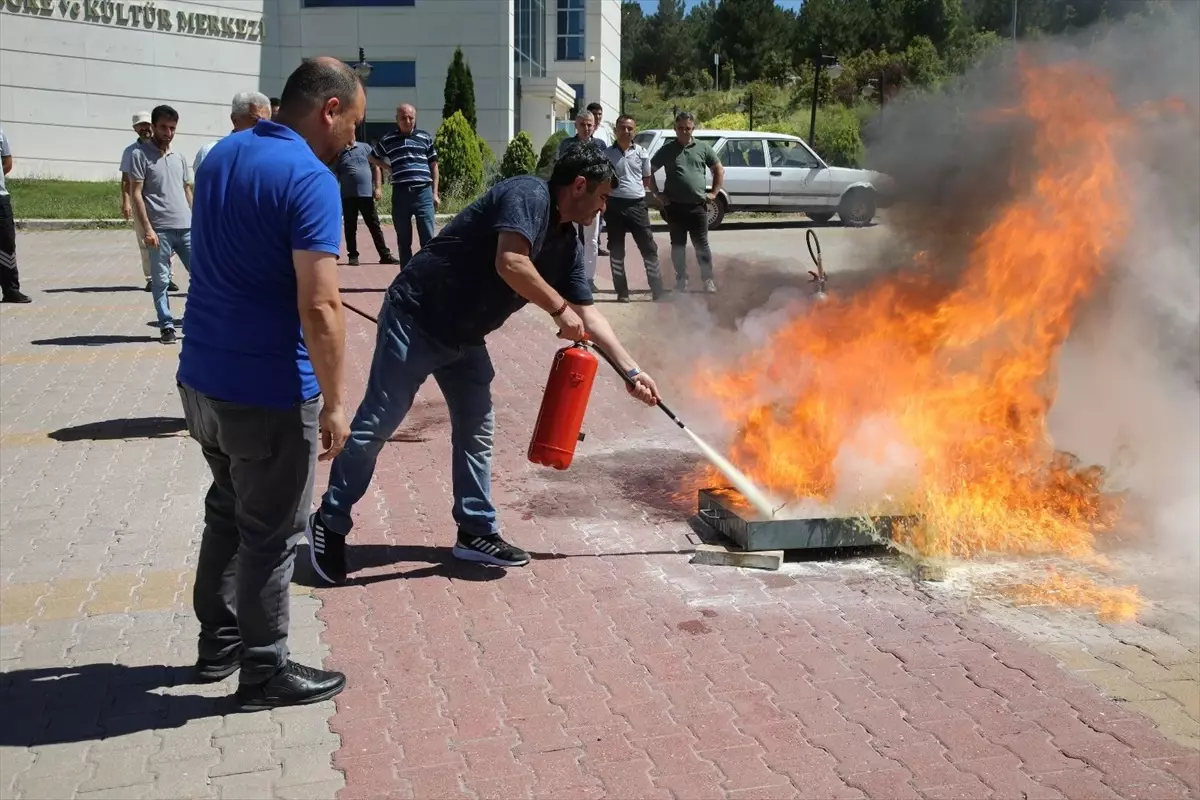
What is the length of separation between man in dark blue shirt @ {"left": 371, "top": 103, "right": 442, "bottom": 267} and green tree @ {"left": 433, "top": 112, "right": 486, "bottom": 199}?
10.6m

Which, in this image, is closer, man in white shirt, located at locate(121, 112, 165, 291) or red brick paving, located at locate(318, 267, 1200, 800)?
red brick paving, located at locate(318, 267, 1200, 800)

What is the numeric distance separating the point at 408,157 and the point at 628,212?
96.2 inches

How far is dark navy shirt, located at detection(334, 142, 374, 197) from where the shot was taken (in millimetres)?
14156

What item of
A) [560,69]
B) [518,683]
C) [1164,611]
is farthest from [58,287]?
[560,69]

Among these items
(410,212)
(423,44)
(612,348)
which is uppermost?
(423,44)

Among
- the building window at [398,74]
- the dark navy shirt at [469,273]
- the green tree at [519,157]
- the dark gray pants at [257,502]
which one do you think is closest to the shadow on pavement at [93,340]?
the dark navy shirt at [469,273]

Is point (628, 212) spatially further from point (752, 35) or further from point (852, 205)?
point (752, 35)

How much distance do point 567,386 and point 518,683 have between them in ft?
4.52

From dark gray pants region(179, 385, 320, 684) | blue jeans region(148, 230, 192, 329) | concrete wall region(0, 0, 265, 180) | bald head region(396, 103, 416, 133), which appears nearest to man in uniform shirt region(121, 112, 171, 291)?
blue jeans region(148, 230, 192, 329)

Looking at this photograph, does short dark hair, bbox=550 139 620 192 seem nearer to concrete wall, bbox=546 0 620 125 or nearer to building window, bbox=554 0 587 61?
concrete wall, bbox=546 0 620 125

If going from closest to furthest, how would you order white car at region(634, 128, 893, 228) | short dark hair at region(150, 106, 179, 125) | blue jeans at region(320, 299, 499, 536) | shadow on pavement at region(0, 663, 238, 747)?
shadow on pavement at region(0, 663, 238, 747) → blue jeans at region(320, 299, 499, 536) → short dark hair at region(150, 106, 179, 125) → white car at region(634, 128, 893, 228)

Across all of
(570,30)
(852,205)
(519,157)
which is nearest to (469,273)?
(852,205)

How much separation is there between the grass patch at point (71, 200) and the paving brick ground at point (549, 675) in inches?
595

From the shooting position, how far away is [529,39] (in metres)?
35.3
